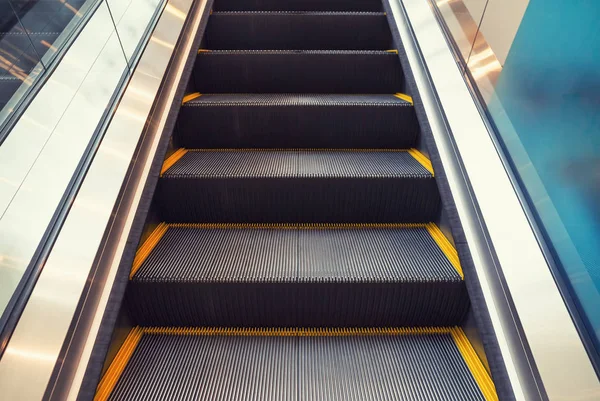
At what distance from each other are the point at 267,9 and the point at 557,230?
121 inches

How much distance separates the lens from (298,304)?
187 centimetres

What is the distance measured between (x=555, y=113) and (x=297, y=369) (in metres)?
1.39

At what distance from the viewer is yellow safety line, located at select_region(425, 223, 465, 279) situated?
6.07 ft

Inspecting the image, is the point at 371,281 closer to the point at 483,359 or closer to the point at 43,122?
the point at 483,359

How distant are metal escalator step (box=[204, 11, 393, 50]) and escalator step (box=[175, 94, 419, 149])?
0.91 metres

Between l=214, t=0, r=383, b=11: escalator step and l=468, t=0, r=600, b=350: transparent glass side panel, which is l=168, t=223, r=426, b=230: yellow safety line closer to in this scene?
l=468, t=0, r=600, b=350: transparent glass side panel

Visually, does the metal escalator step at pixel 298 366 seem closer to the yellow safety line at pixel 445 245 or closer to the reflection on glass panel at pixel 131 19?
the yellow safety line at pixel 445 245

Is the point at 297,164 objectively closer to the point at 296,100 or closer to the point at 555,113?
the point at 296,100

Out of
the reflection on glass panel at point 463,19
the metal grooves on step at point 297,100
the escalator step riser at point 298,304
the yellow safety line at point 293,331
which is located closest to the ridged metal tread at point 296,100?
the metal grooves on step at point 297,100

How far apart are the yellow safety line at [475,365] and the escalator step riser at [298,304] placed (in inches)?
2.6

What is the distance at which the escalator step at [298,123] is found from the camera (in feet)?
8.27

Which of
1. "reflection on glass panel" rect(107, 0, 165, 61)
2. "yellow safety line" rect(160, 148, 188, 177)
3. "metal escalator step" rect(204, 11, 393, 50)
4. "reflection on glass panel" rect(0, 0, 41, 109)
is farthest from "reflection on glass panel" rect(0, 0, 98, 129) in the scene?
"metal escalator step" rect(204, 11, 393, 50)

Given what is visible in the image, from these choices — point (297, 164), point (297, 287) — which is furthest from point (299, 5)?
point (297, 287)

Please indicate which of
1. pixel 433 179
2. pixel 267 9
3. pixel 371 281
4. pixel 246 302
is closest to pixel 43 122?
pixel 246 302
